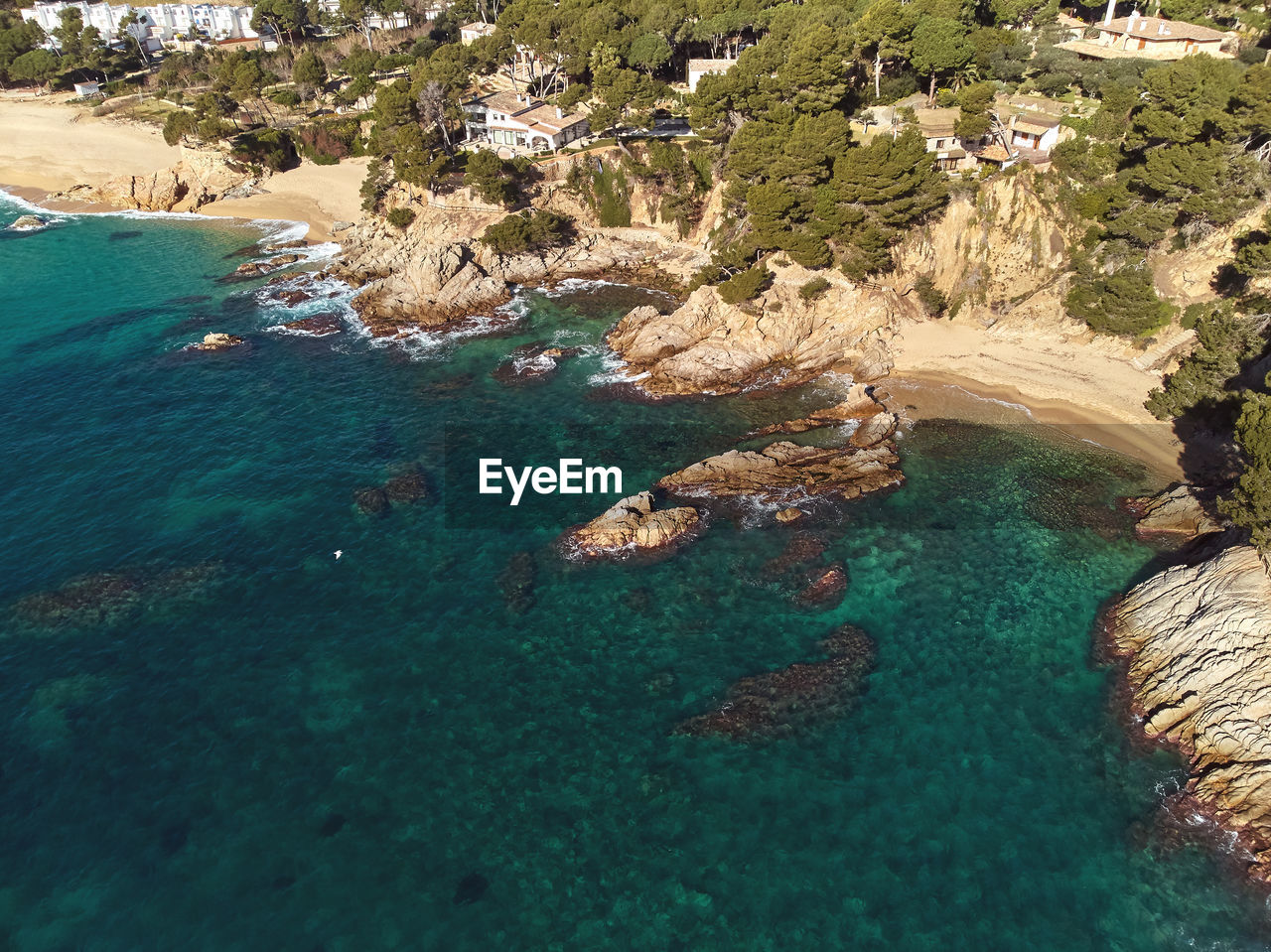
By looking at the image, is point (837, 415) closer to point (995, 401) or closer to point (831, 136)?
point (995, 401)

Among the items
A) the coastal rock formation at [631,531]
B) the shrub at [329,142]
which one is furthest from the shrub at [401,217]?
the coastal rock formation at [631,531]

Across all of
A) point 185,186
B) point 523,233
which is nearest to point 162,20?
point 185,186

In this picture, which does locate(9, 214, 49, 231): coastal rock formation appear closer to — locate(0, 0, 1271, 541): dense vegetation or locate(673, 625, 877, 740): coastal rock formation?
locate(0, 0, 1271, 541): dense vegetation

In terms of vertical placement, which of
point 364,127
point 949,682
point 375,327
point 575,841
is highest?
point 364,127

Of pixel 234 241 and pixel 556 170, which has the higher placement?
pixel 556 170

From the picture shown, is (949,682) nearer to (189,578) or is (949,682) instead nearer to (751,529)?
(751,529)

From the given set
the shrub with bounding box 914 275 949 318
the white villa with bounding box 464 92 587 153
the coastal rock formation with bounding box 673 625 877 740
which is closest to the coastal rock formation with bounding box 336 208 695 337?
the white villa with bounding box 464 92 587 153

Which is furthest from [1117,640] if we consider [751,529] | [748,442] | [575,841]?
[575,841]
